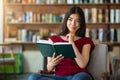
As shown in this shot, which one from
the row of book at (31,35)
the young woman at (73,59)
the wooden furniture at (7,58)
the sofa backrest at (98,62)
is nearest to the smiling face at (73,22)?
the young woman at (73,59)

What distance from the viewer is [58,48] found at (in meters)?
2.39

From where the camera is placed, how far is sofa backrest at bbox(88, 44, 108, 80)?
2723 mm

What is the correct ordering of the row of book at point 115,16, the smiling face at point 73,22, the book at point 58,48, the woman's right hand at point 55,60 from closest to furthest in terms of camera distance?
the book at point 58,48 < the woman's right hand at point 55,60 < the smiling face at point 73,22 < the row of book at point 115,16

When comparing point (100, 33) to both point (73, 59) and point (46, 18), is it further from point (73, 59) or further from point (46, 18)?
point (73, 59)

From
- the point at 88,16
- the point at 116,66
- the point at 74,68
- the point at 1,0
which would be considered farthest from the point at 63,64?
the point at 1,0

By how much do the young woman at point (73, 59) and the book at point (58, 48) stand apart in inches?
1.9

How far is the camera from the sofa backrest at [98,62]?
2723mm

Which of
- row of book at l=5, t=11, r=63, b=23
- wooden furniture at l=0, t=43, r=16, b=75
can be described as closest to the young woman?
wooden furniture at l=0, t=43, r=16, b=75

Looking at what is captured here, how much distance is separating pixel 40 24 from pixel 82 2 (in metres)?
1.00

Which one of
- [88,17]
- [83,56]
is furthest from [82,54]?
[88,17]

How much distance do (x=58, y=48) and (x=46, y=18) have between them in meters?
3.15

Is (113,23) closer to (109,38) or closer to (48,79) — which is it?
(109,38)

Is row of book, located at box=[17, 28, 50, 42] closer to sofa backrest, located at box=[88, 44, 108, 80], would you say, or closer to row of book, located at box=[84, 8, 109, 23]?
row of book, located at box=[84, 8, 109, 23]

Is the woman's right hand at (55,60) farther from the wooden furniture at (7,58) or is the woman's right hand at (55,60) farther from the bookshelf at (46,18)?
the bookshelf at (46,18)
